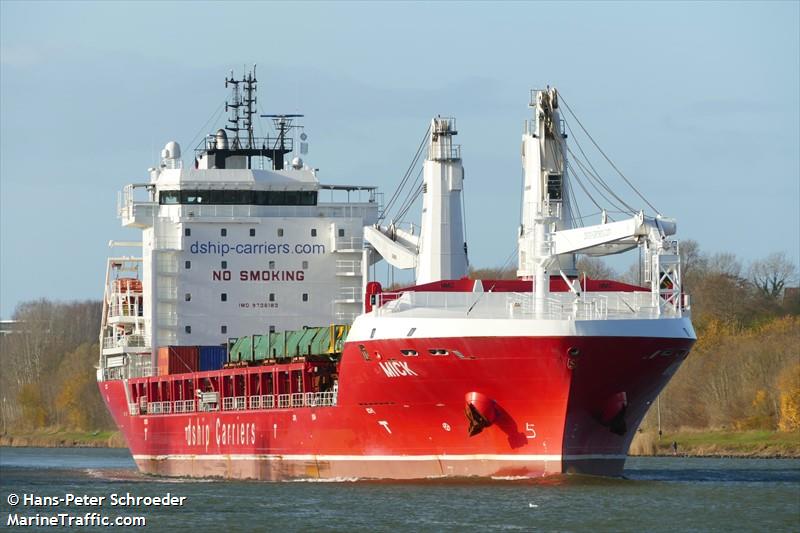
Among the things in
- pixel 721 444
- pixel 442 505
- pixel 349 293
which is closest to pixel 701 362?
pixel 721 444

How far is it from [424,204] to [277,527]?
53.5 feet

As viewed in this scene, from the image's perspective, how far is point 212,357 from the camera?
61.9 m

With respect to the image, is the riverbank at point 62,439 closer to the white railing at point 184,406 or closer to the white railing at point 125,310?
the white railing at point 125,310

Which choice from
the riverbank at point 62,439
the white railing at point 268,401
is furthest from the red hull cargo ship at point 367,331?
the riverbank at point 62,439

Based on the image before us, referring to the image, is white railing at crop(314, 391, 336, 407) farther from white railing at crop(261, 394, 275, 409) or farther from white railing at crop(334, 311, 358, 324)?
white railing at crop(334, 311, 358, 324)

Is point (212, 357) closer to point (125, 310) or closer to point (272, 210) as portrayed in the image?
point (272, 210)

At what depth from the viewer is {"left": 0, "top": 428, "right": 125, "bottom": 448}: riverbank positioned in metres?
112

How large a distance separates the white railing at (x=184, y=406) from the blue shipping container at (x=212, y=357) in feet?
4.69

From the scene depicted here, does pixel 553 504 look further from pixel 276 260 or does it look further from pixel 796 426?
pixel 796 426

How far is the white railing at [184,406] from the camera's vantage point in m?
60.5

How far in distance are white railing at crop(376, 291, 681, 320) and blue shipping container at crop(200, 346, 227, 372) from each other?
50.6 feet

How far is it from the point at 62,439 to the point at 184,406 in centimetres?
5613

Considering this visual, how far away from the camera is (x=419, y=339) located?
45.5 meters

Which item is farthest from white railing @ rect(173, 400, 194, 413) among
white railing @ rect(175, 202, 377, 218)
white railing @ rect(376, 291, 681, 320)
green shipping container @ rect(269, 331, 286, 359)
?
white railing @ rect(376, 291, 681, 320)
